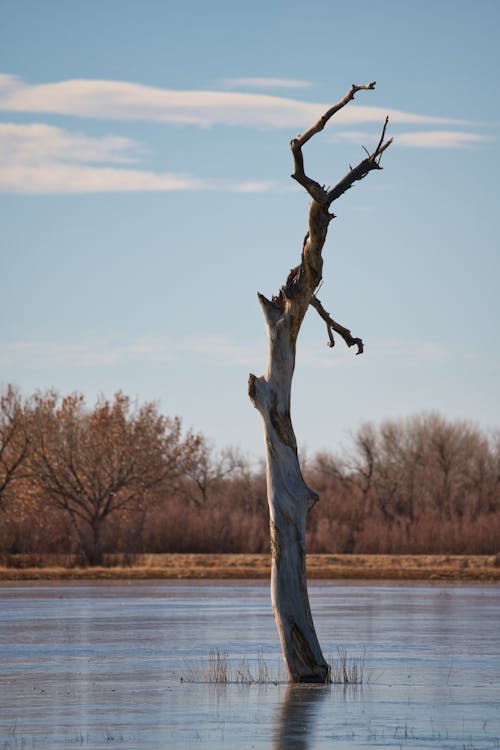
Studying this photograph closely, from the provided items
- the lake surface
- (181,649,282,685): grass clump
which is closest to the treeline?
the lake surface

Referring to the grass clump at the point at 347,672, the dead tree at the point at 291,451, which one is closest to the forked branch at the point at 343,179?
the dead tree at the point at 291,451

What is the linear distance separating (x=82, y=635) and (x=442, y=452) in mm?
80483

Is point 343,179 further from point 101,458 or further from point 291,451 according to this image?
point 101,458

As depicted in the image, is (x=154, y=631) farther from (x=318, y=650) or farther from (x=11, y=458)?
(x=11, y=458)

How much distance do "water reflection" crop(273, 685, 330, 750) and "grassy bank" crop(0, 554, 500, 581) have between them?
3910 centimetres

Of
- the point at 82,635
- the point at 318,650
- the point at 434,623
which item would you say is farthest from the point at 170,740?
the point at 434,623

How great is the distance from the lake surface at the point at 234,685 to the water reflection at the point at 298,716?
21 mm

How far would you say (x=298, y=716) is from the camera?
57.7 ft

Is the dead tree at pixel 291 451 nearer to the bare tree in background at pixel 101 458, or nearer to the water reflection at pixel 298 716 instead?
the water reflection at pixel 298 716

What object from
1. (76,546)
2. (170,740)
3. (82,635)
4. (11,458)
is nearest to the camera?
(170,740)

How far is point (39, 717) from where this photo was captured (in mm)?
17797

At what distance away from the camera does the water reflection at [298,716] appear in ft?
50.8

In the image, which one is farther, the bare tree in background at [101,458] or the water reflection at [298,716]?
the bare tree in background at [101,458]

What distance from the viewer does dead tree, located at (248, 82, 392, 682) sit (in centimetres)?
2119
